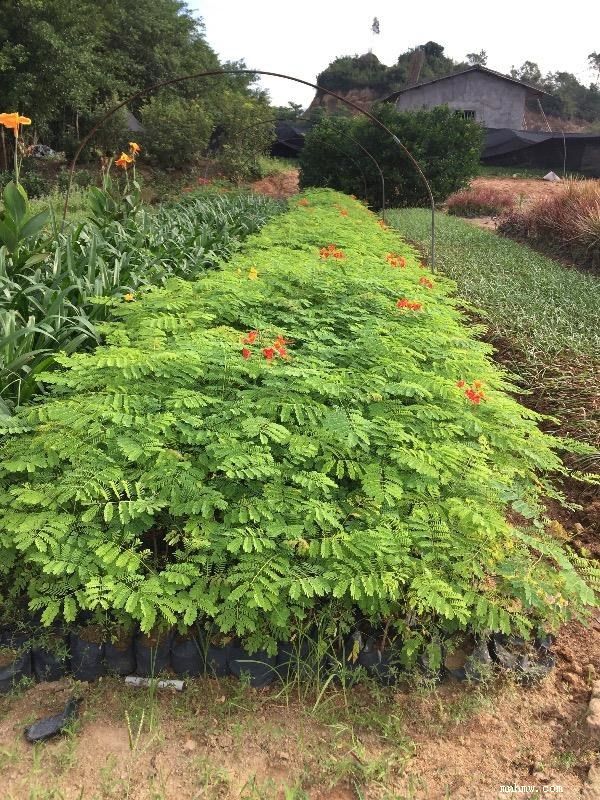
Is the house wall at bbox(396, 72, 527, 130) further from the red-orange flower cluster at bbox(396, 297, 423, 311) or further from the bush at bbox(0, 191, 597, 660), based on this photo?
the bush at bbox(0, 191, 597, 660)

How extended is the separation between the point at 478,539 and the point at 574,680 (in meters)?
0.57

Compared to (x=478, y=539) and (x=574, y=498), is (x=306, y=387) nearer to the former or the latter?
(x=478, y=539)

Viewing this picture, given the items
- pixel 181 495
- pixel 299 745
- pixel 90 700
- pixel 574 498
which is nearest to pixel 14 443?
pixel 181 495

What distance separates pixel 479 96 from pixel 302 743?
3098cm

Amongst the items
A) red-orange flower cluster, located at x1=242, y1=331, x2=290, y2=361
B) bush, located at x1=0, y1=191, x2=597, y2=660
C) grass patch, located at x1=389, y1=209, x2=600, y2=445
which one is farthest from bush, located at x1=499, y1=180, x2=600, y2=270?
red-orange flower cluster, located at x1=242, y1=331, x2=290, y2=361

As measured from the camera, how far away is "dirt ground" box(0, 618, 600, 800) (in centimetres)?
158

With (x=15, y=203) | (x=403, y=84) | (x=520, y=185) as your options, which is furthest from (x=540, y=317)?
(x=403, y=84)

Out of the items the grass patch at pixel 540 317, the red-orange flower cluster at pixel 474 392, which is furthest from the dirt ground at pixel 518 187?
the red-orange flower cluster at pixel 474 392

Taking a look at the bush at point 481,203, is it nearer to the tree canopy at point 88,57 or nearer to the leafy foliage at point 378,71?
the tree canopy at point 88,57

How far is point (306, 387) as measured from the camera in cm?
240

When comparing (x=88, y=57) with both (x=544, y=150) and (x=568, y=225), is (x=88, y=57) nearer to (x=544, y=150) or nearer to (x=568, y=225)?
(x=568, y=225)

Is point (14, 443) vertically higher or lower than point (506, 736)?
higher

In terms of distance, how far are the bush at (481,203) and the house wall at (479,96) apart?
1223cm

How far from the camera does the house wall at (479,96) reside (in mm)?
27031
